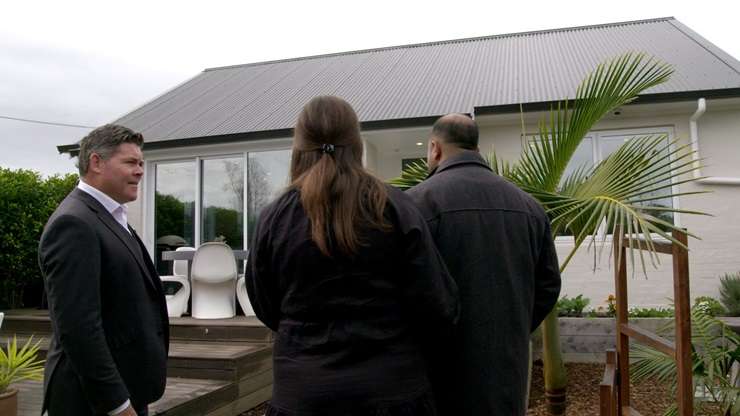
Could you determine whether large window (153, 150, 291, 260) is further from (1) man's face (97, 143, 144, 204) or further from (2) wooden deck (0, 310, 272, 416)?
(1) man's face (97, 143, 144, 204)

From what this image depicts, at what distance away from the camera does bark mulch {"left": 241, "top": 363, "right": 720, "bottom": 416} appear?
14.2 ft

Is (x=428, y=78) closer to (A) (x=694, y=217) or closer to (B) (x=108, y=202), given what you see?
(A) (x=694, y=217)

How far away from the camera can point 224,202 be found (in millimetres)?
8570

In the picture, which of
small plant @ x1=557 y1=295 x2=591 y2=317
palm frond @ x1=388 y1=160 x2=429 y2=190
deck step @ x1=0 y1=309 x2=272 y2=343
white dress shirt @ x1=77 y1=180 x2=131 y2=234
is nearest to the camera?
white dress shirt @ x1=77 y1=180 x2=131 y2=234

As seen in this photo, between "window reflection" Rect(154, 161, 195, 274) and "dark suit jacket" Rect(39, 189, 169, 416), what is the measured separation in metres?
6.90

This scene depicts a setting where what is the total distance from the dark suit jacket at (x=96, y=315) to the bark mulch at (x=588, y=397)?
3.00 meters

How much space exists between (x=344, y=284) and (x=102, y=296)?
0.94m

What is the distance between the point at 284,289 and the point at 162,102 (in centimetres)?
1154

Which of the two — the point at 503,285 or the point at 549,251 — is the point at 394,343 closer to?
the point at 503,285

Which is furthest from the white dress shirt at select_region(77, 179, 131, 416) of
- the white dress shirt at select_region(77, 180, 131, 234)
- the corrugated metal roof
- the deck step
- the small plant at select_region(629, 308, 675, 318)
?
the small plant at select_region(629, 308, 675, 318)

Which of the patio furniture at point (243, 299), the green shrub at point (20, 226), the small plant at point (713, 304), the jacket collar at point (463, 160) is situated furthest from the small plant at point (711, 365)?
the green shrub at point (20, 226)

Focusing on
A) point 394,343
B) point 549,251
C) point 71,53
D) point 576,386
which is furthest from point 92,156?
point 71,53

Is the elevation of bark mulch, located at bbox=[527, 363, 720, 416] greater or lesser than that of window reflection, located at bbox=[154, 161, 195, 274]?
lesser

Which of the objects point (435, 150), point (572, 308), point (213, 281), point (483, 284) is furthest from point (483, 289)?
point (572, 308)
